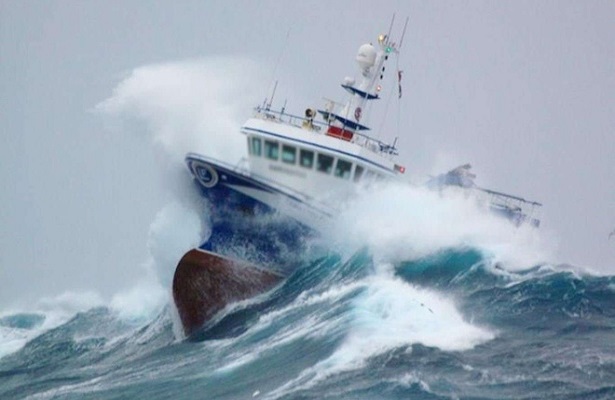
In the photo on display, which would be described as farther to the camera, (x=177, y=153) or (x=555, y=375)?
(x=177, y=153)

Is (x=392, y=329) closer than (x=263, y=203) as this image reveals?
Yes

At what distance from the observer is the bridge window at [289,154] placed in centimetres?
3397

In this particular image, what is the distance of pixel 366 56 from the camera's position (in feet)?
124

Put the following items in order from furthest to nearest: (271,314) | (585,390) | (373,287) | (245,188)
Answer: (245,188), (271,314), (373,287), (585,390)

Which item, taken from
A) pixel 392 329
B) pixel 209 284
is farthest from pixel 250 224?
pixel 392 329

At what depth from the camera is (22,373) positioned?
33.2m

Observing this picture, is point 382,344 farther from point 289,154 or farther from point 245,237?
point 289,154

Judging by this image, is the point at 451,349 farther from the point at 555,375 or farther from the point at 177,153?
the point at 177,153

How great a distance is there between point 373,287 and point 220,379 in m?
6.01

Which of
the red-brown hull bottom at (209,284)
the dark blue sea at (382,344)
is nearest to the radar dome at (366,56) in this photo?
the dark blue sea at (382,344)

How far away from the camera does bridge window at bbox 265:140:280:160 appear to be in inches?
1347

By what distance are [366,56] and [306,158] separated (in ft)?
20.7

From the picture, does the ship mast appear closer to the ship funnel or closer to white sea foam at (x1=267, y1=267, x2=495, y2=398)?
the ship funnel

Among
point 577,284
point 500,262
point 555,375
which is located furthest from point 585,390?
point 500,262
